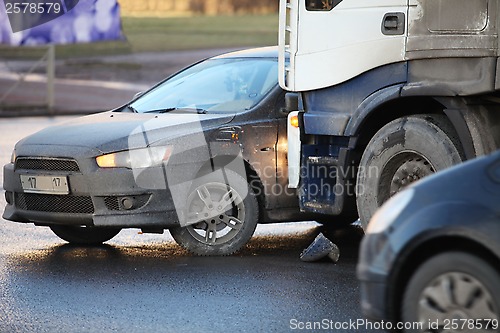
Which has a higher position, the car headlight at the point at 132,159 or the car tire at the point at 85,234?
the car headlight at the point at 132,159

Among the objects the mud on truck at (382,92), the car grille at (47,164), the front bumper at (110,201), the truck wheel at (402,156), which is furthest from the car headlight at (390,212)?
the car grille at (47,164)

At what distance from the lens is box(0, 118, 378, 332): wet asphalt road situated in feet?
24.6

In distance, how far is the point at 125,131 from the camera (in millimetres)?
9852

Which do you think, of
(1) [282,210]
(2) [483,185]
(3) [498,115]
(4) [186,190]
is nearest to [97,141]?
(4) [186,190]

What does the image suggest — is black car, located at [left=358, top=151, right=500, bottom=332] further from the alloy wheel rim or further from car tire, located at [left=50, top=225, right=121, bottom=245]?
car tire, located at [left=50, top=225, right=121, bottom=245]

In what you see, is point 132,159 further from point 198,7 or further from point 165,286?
point 198,7

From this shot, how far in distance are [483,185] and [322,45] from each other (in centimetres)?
388

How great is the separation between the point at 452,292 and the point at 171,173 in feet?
13.5

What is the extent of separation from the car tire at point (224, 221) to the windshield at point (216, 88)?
26.1 inches

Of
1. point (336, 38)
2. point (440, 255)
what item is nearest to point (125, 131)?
point (336, 38)

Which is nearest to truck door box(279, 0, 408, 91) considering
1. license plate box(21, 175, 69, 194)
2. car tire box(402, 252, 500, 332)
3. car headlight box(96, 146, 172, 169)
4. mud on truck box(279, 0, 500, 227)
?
mud on truck box(279, 0, 500, 227)

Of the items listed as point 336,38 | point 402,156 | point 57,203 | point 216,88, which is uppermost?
point 336,38

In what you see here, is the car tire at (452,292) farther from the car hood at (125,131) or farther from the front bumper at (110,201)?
the car hood at (125,131)

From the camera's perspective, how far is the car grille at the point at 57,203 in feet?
31.6
